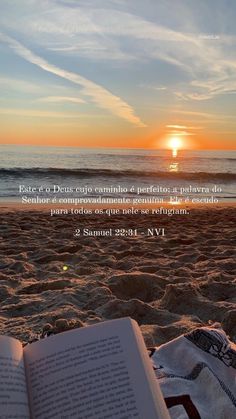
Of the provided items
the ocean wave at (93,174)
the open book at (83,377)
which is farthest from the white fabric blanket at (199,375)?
the ocean wave at (93,174)

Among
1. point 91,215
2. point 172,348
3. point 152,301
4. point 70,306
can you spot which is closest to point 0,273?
point 70,306

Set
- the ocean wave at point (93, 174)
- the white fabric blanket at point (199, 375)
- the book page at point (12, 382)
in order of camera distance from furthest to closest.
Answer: the ocean wave at point (93, 174) → the white fabric blanket at point (199, 375) → the book page at point (12, 382)

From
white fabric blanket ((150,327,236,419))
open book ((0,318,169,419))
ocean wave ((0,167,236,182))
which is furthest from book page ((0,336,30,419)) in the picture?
ocean wave ((0,167,236,182))

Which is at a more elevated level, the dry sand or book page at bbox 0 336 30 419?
book page at bbox 0 336 30 419

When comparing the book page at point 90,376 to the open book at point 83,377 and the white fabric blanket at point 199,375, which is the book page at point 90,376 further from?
the white fabric blanket at point 199,375

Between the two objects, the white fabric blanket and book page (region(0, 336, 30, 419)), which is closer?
book page (region(0, 336, 30, 419))

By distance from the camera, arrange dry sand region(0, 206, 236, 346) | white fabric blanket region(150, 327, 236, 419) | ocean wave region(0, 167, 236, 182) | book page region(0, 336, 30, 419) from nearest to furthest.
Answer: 1. book page region(0, 336, 30, 419)
2. white fabric blanket region(150, 327, 236, 419)
3. dry sand region(0, 206, 236, 346)
4. ocean wave region(0, 167, 236, 182)

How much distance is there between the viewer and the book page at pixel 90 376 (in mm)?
1017

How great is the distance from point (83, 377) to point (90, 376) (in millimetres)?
17

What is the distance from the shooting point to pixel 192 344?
170cm

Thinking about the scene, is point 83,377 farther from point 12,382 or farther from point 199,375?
point 199,375

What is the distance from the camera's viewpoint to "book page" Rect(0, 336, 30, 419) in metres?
0.99

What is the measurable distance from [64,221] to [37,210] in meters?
1.57

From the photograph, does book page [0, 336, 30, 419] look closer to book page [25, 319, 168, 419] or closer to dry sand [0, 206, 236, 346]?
book page [25, 319, 168, 419]
